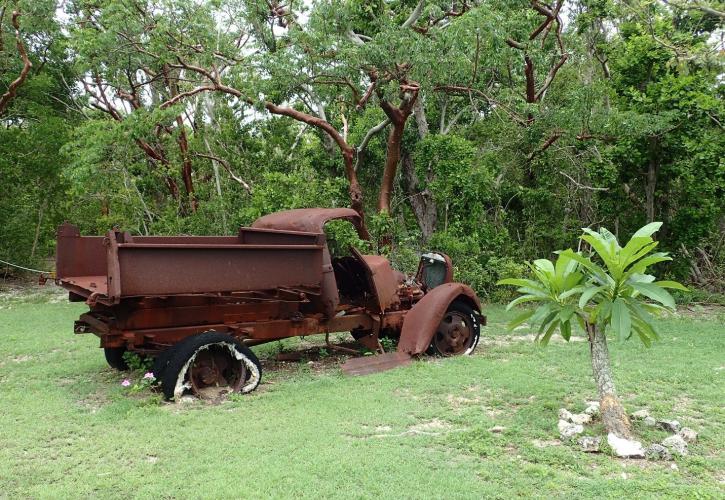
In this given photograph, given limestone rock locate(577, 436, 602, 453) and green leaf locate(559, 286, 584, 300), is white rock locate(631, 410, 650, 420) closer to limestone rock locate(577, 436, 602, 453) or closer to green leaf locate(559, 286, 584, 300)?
limestone rock locate(577, 436, 602, 453)

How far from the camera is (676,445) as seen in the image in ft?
12.7

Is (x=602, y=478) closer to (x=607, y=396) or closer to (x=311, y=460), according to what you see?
(x=607, y=396)

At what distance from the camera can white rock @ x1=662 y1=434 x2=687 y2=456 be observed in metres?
3.82

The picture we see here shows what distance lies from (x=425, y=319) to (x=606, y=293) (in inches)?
109

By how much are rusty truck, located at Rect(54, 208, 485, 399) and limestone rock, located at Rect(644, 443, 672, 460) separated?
297cm

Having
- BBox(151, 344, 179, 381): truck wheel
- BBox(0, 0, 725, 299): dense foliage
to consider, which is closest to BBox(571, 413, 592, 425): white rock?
BBox(151, 344, 179, 381): truck wheel

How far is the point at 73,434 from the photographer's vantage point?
4531 mm

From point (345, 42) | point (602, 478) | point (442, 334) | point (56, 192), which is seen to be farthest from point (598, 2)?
point (56, 192)

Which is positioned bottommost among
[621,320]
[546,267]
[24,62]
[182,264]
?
[621,320]

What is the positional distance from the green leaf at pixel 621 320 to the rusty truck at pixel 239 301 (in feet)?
9.20

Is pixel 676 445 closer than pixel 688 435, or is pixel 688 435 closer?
pixel 676 445

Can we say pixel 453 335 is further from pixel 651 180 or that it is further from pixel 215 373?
pixel 651 180

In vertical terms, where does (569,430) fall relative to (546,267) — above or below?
below

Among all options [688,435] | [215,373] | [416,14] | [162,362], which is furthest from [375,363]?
[416,14]
